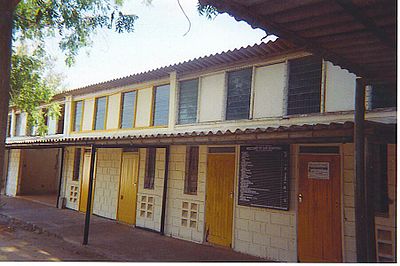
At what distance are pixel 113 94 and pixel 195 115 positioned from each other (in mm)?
4019

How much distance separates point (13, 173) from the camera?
16.4 meters

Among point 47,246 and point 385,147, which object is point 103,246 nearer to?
point 47,246

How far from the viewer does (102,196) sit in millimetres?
10922

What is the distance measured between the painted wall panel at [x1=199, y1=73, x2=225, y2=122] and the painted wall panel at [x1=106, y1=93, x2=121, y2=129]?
3.71 metres

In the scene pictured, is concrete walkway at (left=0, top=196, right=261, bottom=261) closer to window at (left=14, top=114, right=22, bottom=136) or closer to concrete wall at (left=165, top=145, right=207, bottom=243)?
concrete wall at (left=165, top=145, right=207, bottom=243)

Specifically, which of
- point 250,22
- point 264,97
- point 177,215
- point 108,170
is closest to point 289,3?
point 250,22

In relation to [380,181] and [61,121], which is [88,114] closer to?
[61,121]

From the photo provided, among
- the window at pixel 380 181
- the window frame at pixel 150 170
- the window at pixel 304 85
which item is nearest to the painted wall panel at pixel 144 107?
the window frame at pixel 150 170

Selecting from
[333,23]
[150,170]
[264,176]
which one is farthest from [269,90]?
[150,170]

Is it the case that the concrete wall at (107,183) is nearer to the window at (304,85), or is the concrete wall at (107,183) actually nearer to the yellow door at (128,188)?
the yellow door at (128,188)

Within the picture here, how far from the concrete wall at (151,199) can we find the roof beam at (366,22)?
252 inches

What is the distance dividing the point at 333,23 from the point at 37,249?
663cm

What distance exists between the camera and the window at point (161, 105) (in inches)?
377

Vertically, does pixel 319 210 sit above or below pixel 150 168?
below
